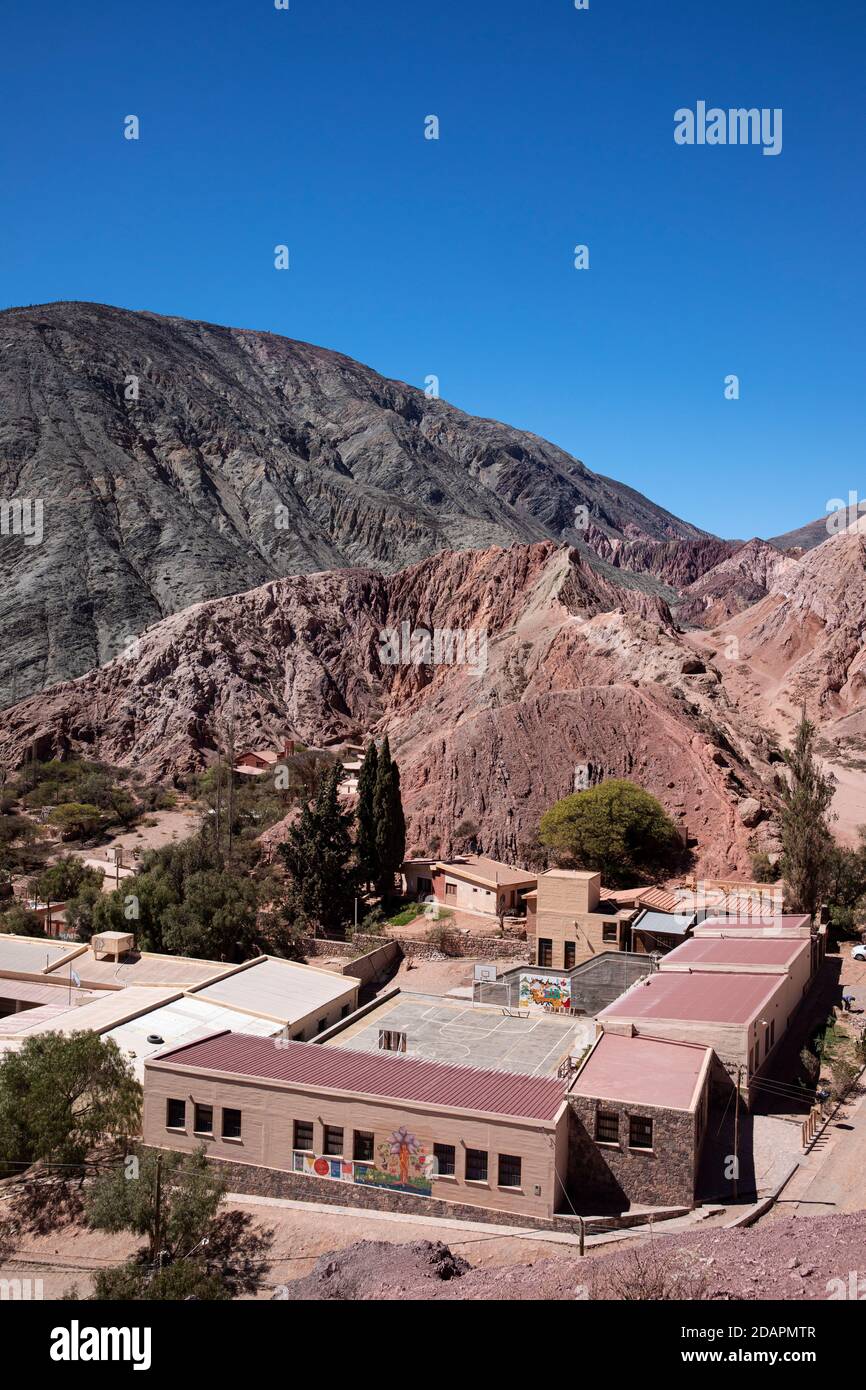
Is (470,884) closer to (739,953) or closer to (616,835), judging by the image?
(616,835)

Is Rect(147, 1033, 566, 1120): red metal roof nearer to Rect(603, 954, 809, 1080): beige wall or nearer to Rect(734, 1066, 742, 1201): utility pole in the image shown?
Rect(603, 954, 809, 1080): beige wall

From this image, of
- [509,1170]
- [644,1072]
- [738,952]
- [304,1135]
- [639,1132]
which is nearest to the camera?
[509,1170]

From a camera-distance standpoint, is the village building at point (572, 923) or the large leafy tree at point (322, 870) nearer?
the village building at point (572, 923)

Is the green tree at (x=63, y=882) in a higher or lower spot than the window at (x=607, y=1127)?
higher

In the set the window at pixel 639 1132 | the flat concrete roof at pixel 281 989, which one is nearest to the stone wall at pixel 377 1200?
the window at pixel 639 1132

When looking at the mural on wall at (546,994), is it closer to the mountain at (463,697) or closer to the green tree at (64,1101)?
the green tree at (64,1101)

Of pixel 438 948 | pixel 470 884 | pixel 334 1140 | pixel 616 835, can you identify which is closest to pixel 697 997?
pixel 334 1140

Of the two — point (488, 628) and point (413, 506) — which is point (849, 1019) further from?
point (413, 506)
